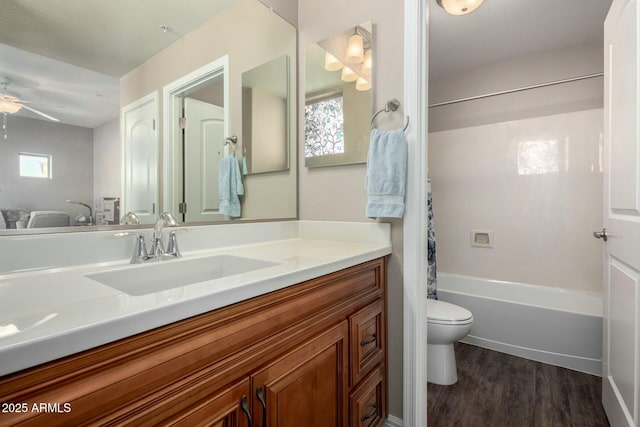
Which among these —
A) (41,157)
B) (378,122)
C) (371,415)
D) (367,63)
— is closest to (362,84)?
(367,63)

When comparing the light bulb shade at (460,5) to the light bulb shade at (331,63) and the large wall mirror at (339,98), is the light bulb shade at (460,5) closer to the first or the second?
the large wall mirror at (339,98)

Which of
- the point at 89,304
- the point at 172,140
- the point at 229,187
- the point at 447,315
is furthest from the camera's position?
the point at 447,315

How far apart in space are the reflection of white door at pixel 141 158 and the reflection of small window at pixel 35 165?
0.20m

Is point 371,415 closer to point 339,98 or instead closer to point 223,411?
point 223,411

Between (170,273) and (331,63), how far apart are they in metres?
1.22

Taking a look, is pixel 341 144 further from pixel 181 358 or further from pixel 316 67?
pixel 181 358

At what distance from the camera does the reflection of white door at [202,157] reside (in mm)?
1204

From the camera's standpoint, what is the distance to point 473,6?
5.27 feet

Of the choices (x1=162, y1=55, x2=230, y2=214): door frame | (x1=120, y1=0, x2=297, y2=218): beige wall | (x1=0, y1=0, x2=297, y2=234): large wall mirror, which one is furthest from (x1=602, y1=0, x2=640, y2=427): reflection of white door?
(x1=162, y1=55, x2=230, y2=214): door frame

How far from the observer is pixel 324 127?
1540 mm

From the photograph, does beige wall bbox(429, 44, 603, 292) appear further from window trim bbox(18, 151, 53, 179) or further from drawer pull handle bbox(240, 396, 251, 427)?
window trim bbox(18, 151, 53, 179)

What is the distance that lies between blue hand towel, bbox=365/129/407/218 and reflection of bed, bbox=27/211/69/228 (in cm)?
104

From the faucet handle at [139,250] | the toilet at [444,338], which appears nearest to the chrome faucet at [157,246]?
the faucet handle at [139,250]

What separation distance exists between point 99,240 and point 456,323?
5.66 feet
